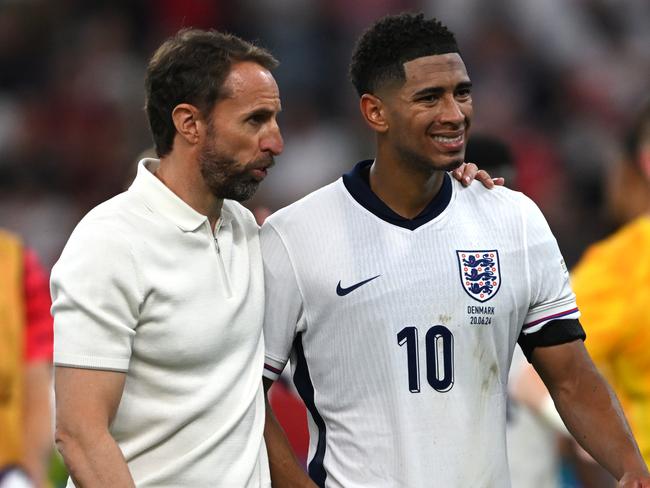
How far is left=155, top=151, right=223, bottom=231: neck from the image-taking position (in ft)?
12.1

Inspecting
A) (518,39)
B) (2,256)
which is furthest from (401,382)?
(518,39)

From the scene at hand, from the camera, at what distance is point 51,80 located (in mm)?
11039

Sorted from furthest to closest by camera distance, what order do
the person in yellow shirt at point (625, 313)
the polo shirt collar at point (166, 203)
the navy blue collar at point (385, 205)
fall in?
the person in yellow shirt at point (625, 313) < the navy blue collar at point (385, 205) < the polo shirt collar at point (166, 203)

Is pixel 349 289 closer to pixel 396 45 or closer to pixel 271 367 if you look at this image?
pixel 271 367

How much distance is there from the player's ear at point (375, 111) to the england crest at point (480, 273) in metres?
0.40

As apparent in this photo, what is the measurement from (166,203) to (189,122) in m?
0.23

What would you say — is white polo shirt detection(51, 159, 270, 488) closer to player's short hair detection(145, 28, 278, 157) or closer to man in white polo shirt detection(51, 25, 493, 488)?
man in white polo shirt detection(51, 25, 493, 488)

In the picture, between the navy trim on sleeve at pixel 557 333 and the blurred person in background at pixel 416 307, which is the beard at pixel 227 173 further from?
the navy trim on sleeve at pixel 557 333

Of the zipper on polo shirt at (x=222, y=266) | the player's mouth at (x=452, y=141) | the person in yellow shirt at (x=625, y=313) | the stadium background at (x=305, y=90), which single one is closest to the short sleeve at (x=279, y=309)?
the zipper on polo shirt at (x=222, y=266)

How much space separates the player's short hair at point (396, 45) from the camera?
3871mm

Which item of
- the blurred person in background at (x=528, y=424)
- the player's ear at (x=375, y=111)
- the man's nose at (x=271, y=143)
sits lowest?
the blurred person in background at (x=528, y=424)

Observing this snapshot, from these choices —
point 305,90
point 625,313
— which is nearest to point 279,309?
A: point 625,313

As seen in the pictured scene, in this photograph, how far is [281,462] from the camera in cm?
384

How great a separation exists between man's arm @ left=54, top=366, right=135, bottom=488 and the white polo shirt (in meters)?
0.04
